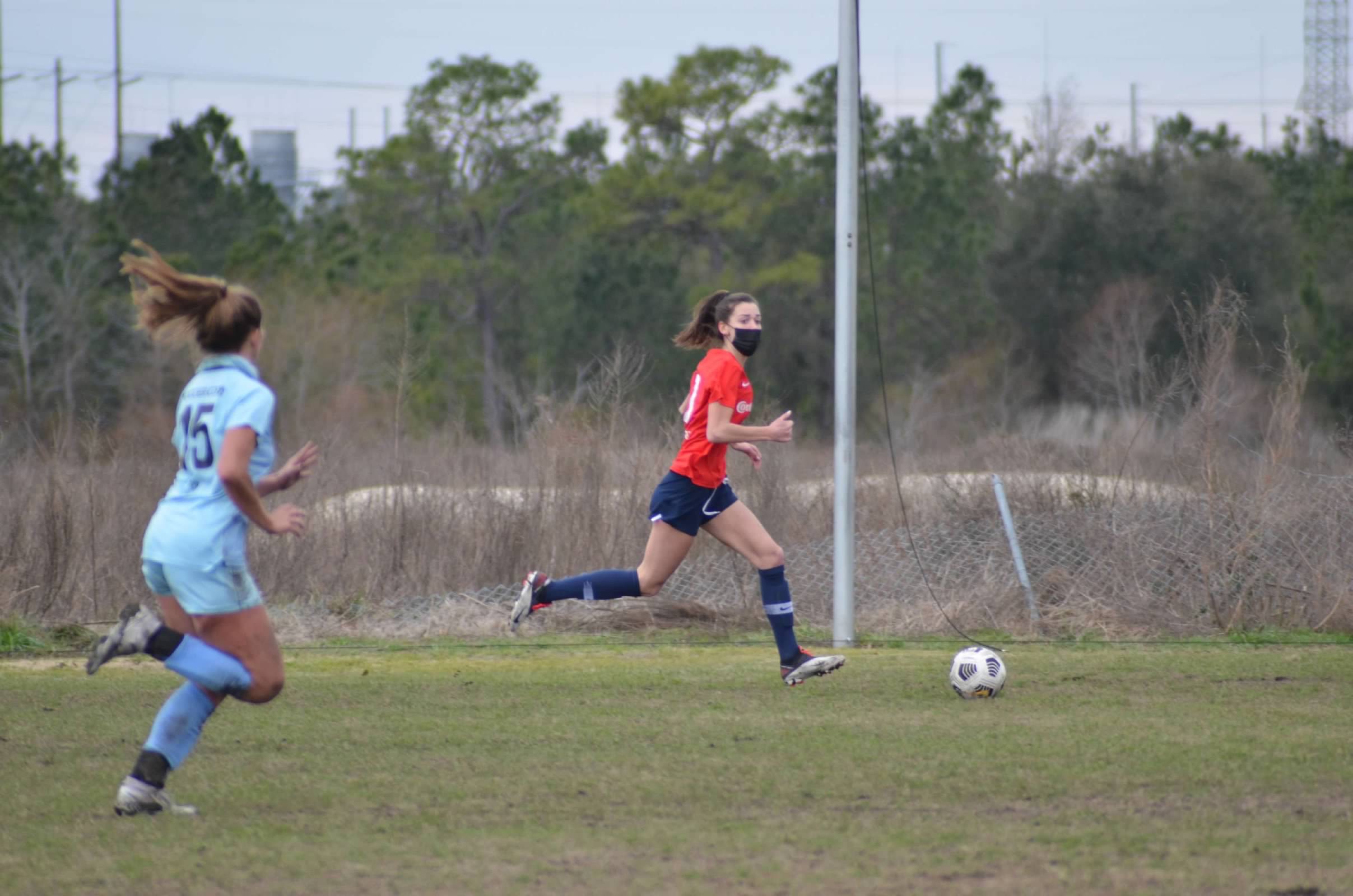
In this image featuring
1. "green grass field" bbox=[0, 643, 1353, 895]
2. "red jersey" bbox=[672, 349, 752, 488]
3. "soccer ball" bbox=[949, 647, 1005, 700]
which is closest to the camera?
"green grass field" bbox=[0, 643, 1353, 895]

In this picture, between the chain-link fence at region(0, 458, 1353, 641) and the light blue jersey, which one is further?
the chain-link fence at region(0, 458, 1353, 641)

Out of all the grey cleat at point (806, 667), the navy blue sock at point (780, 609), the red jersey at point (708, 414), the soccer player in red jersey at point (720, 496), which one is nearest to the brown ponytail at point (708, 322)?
the soccer player in red jersey at point (720, 496)

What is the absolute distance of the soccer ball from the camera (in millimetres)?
7594

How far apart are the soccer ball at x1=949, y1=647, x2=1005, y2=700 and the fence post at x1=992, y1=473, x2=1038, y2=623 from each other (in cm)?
361

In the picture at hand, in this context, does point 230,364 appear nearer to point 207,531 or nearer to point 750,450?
point 207,531

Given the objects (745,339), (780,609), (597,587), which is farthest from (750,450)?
(597,587)

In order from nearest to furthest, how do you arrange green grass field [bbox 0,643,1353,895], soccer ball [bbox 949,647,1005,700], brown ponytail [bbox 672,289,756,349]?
green grass field [bbox 0,643,1353,895] → soccer ball [bbox 949,647,1005,700] → brown ponytail [bbox 672,289,756,349]

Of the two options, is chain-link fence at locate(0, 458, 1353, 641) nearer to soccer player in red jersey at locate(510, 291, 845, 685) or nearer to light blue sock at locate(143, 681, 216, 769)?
soccer player in red jersey at locate(510, 291, 845, 685)

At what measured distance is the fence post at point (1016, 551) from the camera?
11281 mm

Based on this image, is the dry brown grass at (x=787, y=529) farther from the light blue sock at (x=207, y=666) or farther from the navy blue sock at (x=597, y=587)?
the light blue sock at (x=207, y=666)

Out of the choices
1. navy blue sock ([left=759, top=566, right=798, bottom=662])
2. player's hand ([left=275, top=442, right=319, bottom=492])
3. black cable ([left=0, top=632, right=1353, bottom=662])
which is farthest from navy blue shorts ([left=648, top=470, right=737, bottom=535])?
player's hand ([left=275, top=442, right=319, bottom=492])

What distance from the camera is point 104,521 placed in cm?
1257

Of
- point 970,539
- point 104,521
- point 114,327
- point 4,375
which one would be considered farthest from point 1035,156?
point 104,521

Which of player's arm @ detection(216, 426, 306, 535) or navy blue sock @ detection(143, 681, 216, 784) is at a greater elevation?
player's arm @ detection(216, 426, 306, 535)
